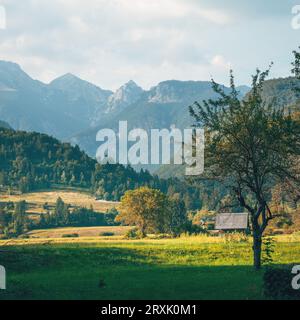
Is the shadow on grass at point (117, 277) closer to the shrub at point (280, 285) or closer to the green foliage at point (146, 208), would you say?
the shrub at point (280, 285)

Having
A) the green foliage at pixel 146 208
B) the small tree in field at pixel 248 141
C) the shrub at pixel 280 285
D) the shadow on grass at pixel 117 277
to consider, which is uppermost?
the small tree in field at pixel 248 141

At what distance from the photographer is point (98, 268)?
47438 mm

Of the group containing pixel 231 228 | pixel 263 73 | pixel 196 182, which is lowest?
pixel 231 228

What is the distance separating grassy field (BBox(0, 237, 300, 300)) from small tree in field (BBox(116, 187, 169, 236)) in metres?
56.7

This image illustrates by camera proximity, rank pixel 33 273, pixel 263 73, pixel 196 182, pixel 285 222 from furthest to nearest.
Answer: pixel 285 222
pixel 196 182
pixel 263 73
pixel 33 273

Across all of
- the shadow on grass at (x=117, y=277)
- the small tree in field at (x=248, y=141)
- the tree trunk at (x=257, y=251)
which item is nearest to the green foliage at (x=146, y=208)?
the shadow on grass at (x=117, y=277)

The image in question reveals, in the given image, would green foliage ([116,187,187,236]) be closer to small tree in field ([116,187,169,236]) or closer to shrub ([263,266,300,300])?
small tree in field ([116,187,169,236])

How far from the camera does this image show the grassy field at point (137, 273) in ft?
Result: 113

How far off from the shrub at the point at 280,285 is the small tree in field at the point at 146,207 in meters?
89.0

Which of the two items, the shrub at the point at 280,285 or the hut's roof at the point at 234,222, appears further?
the hut's roof at the point at 234,222

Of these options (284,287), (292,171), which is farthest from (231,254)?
(284,287)
